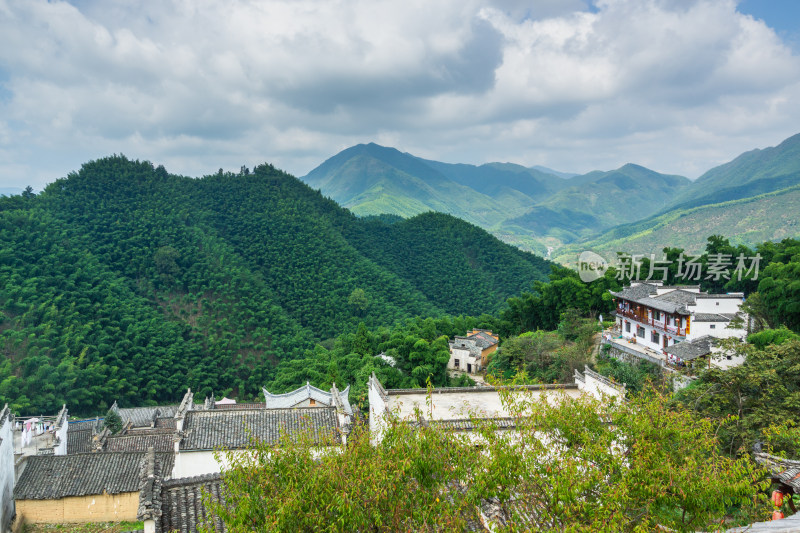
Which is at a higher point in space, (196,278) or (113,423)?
(196,278)

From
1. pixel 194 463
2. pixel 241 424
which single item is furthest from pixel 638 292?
pixel 194 463

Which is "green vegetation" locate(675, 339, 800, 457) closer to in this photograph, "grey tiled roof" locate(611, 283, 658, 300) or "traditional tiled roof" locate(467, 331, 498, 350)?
"grey tiled roof" locate(611, 283, 658, 300)

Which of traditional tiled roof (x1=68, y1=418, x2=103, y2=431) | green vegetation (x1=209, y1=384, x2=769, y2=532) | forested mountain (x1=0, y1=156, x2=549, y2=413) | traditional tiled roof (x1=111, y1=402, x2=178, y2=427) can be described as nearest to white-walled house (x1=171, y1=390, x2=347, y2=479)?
green vegetation (x1=209, y1=384, x2=769, y2=532)

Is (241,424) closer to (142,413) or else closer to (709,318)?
(709,318)

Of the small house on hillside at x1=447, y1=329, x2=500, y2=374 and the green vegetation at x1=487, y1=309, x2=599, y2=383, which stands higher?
the green vegetation at x1=487, y1=309, x2=599, y2=383

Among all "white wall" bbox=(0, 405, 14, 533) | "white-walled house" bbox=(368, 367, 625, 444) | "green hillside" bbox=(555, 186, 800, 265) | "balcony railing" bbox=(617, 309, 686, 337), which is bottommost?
"white wall" bbox=(0, 405, 14, 533)

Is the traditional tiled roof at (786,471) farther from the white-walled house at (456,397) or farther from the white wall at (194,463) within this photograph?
the white wall at (194,463)

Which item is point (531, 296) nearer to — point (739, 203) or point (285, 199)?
point (285, 199)
